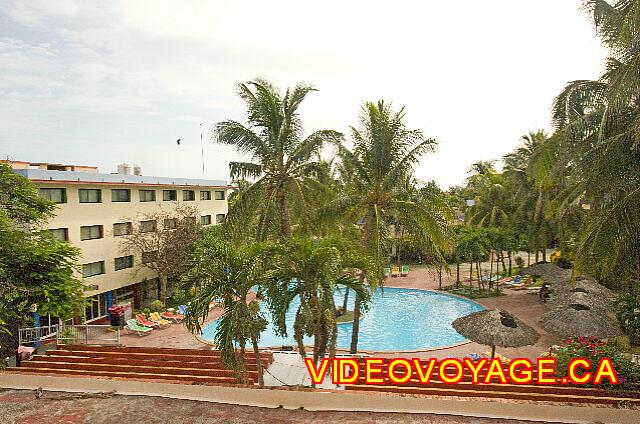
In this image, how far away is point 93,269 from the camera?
25250 millimetres

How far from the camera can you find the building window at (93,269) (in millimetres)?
24670

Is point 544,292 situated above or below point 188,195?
below

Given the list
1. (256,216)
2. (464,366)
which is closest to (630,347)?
(464,366)

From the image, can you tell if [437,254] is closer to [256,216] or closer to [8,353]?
[256,216]

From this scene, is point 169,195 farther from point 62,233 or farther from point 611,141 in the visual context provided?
point 611,141

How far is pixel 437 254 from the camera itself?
1627 centimetres

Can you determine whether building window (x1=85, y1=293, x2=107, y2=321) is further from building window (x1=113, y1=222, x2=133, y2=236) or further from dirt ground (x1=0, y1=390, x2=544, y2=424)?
dirt ground (x1=0, y1=390, x2=544, y2=424)

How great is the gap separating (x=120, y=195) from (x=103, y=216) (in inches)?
82.2

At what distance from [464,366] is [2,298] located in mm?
15999

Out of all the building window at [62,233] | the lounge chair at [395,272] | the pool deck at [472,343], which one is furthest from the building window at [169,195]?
the lounge chair at [395,272]

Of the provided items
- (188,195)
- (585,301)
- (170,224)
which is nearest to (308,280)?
(585,301)

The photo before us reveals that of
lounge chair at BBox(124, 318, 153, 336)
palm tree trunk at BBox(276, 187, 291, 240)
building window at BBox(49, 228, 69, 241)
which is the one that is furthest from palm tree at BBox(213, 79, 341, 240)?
building window at BBox(49, 228, 69, 241)

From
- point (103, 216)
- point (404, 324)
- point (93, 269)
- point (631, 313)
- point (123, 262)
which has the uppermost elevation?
point (103, 216)

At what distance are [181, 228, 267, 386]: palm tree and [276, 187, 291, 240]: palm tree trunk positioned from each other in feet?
15.0
